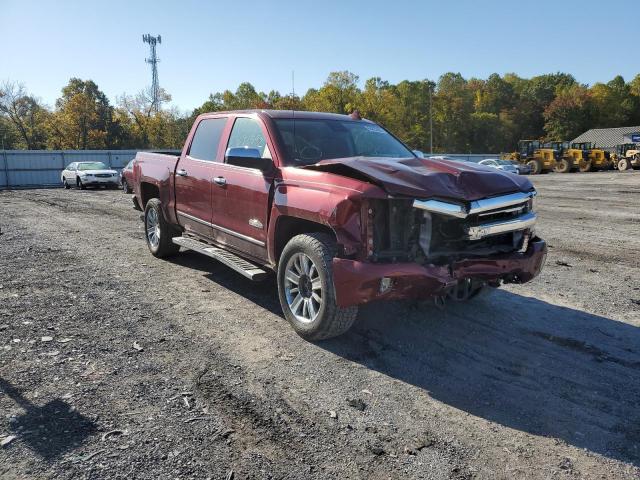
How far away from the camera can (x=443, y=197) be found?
12.2 feet

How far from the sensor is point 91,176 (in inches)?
941

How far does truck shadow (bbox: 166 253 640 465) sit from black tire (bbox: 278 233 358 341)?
0.20 m

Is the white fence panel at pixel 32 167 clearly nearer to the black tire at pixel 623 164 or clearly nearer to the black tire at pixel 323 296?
the black tire at pixel 323 296

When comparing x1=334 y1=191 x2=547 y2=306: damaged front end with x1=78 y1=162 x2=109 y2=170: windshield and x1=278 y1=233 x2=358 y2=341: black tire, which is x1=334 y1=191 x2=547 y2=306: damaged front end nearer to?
x1=278 y1=233 x2=358 y2=341: black tire

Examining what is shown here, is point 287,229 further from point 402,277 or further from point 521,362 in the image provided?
point 521,362

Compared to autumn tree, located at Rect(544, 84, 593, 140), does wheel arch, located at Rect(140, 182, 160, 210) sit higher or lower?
lower

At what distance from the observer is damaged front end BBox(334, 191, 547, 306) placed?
3672 millimetres

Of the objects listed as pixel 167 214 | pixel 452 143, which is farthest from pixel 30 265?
pixel 452 143

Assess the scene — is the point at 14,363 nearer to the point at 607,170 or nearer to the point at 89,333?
the point at 89,333

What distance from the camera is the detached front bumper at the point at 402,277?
3.64 m

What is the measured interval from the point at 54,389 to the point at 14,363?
26.0 inches

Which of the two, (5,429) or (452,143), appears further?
(452,143)

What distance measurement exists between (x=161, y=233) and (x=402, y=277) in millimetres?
4512

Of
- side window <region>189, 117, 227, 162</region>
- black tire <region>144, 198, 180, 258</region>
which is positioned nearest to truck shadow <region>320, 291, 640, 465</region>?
side window <region>189, 117, 227, 162</region>
